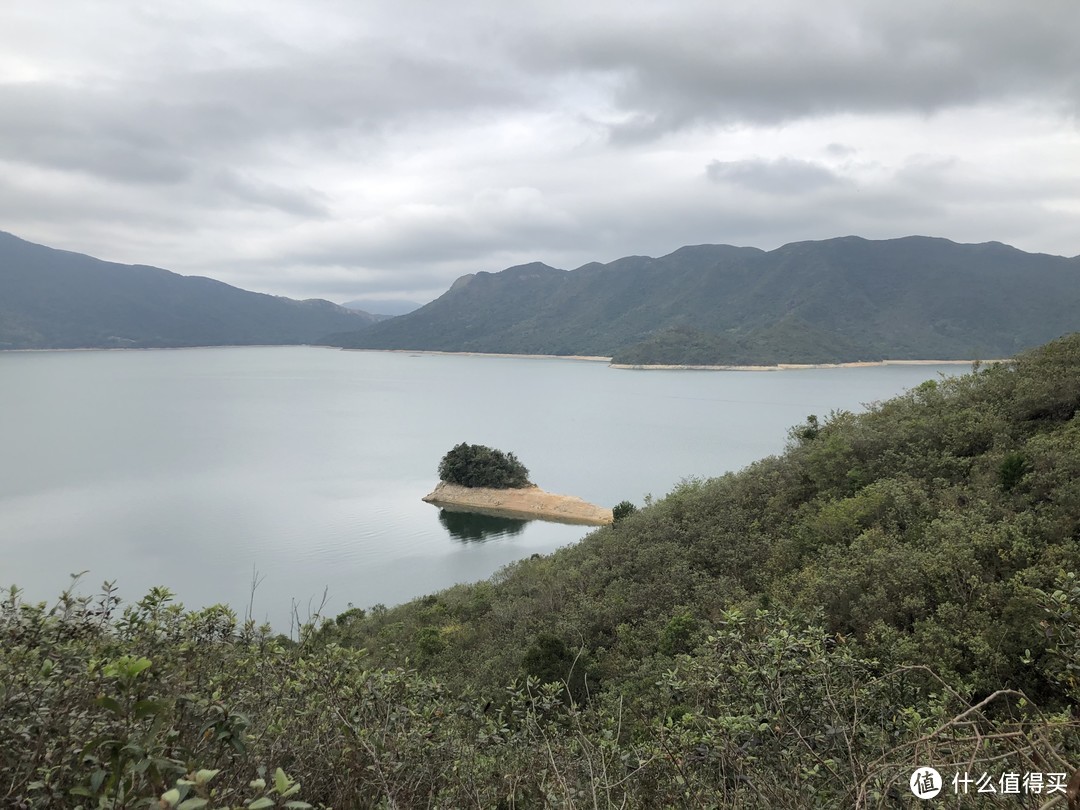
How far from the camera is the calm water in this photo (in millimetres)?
23656

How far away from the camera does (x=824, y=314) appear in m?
154

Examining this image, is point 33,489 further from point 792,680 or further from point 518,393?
point 518,393

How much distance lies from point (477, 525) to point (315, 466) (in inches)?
640

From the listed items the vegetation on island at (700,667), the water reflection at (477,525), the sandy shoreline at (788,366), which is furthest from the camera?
the sandy shoreline at (788,366)

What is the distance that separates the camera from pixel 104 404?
6975 cm

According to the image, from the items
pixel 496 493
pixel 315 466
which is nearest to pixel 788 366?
pixel 496 493

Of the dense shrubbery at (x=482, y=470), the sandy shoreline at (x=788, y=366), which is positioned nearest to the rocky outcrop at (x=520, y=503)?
the dense shrubbery at (x=482, y=470)

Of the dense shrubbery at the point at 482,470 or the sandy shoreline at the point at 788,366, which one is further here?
the sandy shoreline at the point at 788,366

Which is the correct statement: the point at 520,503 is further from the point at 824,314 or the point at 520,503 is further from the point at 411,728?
the point at 824,314

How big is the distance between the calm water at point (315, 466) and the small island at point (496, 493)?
141 cm

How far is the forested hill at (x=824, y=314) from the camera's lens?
12381cm

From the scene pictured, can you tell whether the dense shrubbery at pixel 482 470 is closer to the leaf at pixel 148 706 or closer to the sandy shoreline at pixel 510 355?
the leaf at pixel 148 706

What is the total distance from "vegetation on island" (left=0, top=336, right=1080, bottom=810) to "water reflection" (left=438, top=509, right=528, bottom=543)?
15.1 meters

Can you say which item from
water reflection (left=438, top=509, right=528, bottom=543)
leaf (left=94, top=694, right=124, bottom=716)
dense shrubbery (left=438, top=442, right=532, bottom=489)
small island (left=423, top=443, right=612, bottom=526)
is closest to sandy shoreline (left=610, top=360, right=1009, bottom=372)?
dense shrubbery (left=438, top=442, right=532, bottom=489)
